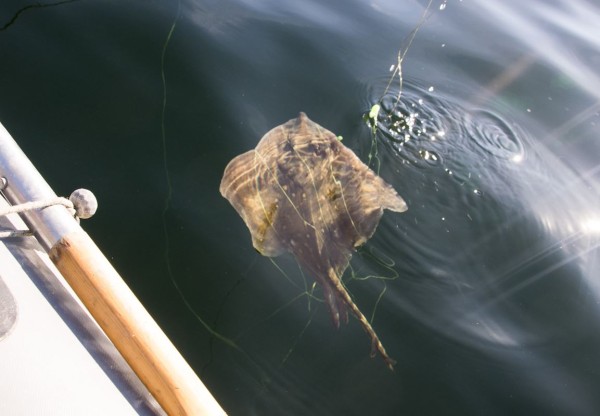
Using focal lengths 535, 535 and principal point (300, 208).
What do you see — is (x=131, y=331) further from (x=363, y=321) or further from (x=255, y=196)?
(x=255, y=196)

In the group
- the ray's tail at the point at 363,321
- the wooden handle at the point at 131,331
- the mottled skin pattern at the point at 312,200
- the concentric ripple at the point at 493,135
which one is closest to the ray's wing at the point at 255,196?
the mottled skin pattern at the point at 312,200

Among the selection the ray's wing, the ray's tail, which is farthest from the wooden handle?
the ray's wing

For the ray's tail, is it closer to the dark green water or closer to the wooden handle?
the dark green water

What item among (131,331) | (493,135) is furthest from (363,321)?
(493,135)

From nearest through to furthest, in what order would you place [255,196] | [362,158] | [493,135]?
[255,196], [362,158], [493,135]

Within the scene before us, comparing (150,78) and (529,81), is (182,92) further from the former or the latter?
(529,81)

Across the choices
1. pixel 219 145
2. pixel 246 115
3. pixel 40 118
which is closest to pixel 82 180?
pixel 40 118
